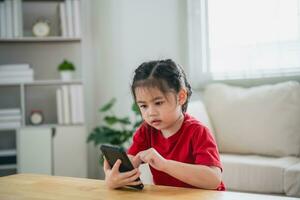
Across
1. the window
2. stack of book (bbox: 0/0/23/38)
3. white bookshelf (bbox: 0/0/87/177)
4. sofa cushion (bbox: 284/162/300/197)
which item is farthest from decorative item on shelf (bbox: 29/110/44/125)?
sofa cushion (bbox: 284/162/300/197)

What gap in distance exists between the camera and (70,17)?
3.39m

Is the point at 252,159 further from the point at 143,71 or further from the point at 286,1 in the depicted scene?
the point at 143,71

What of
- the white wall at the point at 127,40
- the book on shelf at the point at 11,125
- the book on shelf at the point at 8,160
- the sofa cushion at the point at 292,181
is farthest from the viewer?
the white wall at the point at 127,40

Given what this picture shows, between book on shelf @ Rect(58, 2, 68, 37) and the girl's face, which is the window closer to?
book on shelf @ Rect(58, 2, 68, 37)

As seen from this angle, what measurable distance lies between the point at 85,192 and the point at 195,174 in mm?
309

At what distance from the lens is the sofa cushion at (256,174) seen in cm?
227

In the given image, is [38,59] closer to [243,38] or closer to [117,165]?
[243,38]

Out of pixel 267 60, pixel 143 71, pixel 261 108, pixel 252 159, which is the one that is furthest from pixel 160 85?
pixel 267 60

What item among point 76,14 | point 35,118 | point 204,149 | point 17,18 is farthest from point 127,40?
point 204,149

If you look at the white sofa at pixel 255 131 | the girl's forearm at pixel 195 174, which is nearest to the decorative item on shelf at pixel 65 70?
the white sofa at pixel 255 131

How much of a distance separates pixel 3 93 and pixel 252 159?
7.58 feet

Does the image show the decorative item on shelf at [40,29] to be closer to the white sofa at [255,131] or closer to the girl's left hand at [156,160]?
the white sofa at [255,131]

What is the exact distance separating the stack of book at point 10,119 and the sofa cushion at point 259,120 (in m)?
1.57

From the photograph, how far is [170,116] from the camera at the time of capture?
4.24ft
